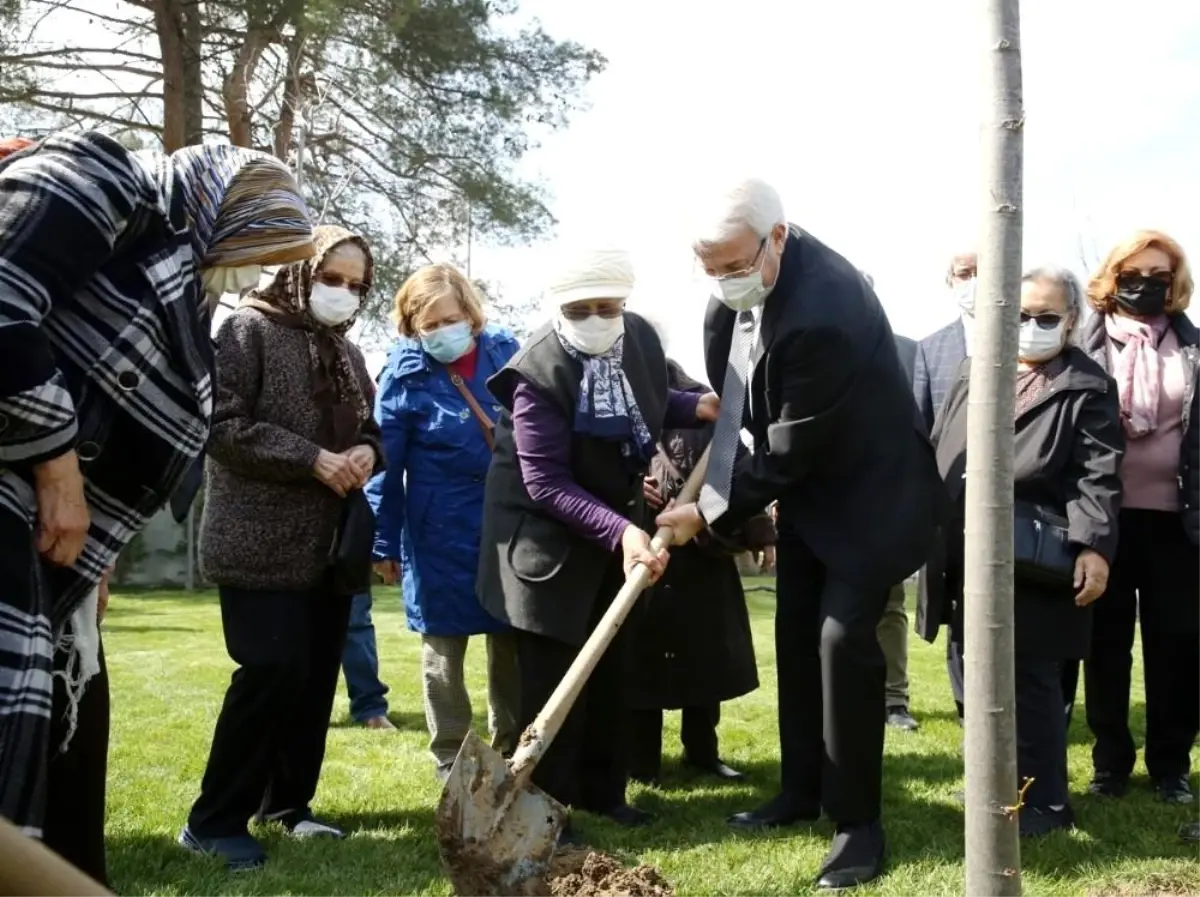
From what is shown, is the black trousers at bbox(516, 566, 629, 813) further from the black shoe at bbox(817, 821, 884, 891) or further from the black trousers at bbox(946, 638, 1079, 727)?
the black trousers at bbox(946, 638, 1079, 727)

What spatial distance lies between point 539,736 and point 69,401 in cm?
174

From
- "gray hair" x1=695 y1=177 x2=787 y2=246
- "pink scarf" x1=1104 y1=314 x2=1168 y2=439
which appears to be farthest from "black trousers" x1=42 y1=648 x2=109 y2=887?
"pink scarf" x1=1104 y1=314 x2=1168 y2=439

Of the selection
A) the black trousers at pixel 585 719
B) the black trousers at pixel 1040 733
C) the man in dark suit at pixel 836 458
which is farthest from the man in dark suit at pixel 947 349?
the black trousers at pixel 585 719

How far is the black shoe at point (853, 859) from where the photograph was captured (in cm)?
363

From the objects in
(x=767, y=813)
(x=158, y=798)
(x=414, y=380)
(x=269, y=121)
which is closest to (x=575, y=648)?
(x=767, y=813)

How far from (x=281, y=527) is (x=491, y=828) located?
1.20 meters

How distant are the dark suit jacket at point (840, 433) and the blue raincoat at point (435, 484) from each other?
1428 millimetres

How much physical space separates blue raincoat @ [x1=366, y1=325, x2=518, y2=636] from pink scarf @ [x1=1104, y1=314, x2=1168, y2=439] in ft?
7.72

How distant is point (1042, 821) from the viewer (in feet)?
13.4

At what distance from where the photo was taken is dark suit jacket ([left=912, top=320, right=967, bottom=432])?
5430mm

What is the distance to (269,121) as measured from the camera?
16266 millimetres

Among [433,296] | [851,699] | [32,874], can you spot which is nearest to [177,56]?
[433,296]

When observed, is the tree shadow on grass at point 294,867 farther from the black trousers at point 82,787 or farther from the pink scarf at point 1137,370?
the pink scarf at point 1137,370

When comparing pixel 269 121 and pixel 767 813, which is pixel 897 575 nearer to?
pixel 767 813
